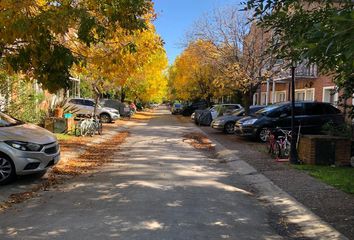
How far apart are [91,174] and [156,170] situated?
1.58 metres

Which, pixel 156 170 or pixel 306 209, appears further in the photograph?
pixel 156 170

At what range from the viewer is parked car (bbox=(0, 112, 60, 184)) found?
8562 mm

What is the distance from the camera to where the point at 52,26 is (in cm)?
793

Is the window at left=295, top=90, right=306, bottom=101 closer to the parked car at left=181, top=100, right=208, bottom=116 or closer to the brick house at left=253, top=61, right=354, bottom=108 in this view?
the brick house at left=253, top=61, right=354, bottom=108

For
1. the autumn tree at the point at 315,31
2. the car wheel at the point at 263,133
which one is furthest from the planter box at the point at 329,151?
the car wheel at the point at 263,133

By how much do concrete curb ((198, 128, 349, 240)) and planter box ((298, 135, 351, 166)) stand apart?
1.78m

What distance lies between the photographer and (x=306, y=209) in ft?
23.2

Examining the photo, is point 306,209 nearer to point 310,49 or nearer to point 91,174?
point 310,49

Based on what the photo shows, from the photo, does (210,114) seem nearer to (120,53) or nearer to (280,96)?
(280,96)

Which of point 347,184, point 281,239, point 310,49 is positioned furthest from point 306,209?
point 310,49

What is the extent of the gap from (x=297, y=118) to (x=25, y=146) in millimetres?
12084

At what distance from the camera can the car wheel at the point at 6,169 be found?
8.57 meters

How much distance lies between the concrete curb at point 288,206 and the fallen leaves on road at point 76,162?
395 centimetres

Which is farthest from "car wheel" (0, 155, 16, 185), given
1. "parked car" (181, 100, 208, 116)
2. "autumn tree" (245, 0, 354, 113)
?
"parked car" (181, 100, 208, 116)
